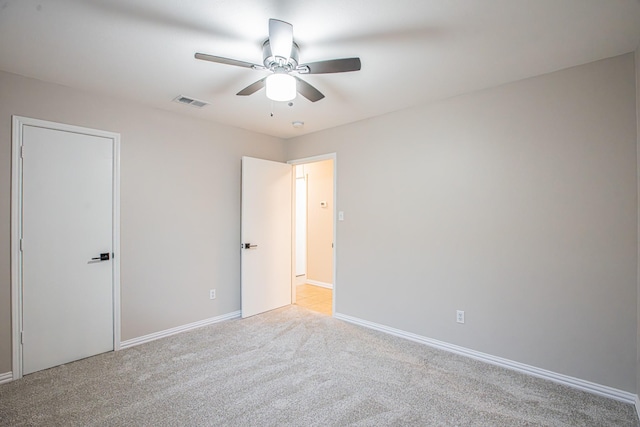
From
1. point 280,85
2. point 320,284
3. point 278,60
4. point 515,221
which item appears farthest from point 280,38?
point 320,284

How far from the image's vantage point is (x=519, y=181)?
8.87ft

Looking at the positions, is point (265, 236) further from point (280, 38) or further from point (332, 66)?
point (280, 38)

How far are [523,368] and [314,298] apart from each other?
303cm

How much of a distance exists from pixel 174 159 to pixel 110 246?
3.74 feet

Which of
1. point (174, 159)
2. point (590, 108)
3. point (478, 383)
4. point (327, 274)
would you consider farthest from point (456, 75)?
point (327, 274)

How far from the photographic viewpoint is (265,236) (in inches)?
171

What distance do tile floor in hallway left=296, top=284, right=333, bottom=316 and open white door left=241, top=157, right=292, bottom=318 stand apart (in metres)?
0.35

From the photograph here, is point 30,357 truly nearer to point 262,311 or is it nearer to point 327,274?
point 262,311

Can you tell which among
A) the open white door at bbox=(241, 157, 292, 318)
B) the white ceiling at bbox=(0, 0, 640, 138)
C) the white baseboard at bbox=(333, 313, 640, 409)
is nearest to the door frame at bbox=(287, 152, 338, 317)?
the open white door at bbox=(241, 157, 292, 318)

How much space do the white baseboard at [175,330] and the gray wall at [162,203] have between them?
52 millimetres

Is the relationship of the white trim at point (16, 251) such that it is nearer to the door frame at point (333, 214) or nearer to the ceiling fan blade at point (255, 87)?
the ceiling fan blade at point (255, 87)

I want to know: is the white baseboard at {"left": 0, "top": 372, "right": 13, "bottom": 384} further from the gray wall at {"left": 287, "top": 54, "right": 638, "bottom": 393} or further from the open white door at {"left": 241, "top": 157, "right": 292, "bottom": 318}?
the gray wall at {"left": 287, "top": 54, "right": 638, "bottom": 393}

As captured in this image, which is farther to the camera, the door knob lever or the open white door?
Answer: the open white door

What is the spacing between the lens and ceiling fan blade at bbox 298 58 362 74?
75.2 inches
